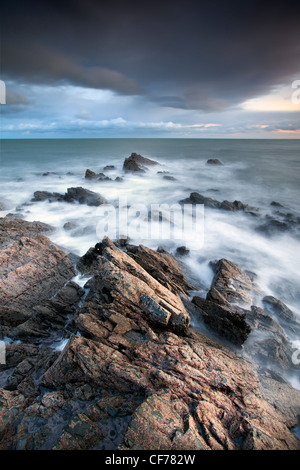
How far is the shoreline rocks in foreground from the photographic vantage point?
15.5ft

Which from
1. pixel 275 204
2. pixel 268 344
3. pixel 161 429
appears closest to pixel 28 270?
pixel 161 429

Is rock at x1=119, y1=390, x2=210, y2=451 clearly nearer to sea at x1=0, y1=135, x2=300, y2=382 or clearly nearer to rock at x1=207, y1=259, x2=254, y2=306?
rock at x1=207, y1=259, x2=254, y2=306

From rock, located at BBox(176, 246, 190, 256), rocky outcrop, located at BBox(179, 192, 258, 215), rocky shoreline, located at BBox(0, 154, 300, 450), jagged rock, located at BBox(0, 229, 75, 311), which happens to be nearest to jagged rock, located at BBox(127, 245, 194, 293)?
rocky shoreline, located at BBox(0, 154, 300, 450)

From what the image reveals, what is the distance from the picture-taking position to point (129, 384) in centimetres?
559

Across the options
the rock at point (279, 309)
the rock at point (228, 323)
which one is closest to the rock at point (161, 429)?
the rock at point (228, 323)

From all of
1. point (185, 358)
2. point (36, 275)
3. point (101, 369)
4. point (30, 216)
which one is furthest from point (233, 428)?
point (30, 216)

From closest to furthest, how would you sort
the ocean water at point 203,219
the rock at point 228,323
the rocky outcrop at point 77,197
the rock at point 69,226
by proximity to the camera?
the rock at point 228,323, the ocean water at point 203,219, the rock at point 69,226, the rocky outcrop at point 77,197

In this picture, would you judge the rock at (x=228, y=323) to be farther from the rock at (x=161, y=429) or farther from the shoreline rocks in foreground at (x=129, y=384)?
the rock at (x=161, y=429)

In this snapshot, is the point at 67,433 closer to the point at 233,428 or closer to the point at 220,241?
the point at 233,428

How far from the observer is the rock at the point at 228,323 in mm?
8781

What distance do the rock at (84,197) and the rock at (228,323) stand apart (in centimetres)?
1869

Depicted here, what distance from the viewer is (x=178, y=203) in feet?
91.1

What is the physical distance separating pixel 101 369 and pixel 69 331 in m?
3.53

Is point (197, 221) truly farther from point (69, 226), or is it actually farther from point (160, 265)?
point (69, 226)
